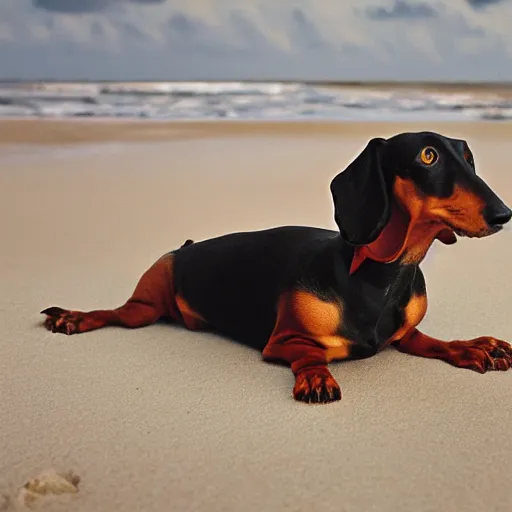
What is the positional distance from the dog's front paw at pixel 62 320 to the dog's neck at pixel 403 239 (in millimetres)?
730

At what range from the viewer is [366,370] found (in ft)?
6.07

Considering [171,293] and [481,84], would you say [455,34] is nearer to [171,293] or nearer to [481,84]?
[481,84]

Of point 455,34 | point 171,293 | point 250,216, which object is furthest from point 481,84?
point 171,293

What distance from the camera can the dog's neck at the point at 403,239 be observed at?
1683 mm

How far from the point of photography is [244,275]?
1.95 m

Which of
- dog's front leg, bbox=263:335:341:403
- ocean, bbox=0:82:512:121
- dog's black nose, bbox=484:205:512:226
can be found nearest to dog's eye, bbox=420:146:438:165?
dog's black nose, bbox=484:205:512:226

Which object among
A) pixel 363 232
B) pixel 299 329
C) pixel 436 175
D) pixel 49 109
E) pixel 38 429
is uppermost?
pixel 436 175

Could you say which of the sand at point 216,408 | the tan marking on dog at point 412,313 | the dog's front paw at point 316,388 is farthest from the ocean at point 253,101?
the dog's front paw at point 316,388

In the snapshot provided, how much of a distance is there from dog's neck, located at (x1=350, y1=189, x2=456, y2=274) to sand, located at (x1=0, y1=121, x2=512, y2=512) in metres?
0.26

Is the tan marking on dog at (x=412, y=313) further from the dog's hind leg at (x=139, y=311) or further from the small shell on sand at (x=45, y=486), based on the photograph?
the small shell on sand at (x=45, y=486)

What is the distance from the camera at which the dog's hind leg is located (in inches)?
83.0

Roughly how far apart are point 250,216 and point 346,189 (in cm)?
188

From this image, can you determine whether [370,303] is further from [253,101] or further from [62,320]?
[253,101]

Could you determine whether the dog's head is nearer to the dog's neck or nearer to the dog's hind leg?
the dog's neck
